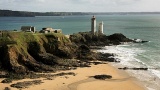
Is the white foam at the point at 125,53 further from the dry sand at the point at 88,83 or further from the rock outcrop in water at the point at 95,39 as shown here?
the dry sand at the point at 88,83

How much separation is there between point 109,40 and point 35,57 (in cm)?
2939

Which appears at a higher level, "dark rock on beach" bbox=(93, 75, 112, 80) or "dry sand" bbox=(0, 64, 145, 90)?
"dark rock on beach" bbox=(93, 75, 112, 80)

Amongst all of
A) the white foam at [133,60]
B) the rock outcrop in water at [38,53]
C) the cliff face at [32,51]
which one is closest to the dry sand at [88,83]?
the white foam at [133,60]

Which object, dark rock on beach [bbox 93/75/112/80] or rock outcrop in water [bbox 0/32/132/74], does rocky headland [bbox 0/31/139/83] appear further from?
dark rock on beach [bbox 93/75/112/80]

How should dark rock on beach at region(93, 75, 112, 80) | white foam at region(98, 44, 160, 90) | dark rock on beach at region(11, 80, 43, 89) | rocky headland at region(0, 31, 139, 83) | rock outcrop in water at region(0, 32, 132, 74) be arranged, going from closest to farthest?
A: dark rock on beach at region(11, 80, 43, 89), dark rock on beach at region(93, 75, 112, 80), rocky headland at region(0, 31, 139, 83), white foam at region(98, 44, 160, 90), rock outcrop in water at region(0, 32, 132, 74)

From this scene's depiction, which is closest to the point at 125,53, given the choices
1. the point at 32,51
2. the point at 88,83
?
the point at 32,51

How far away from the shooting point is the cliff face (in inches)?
1464

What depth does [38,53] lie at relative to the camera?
1634 inches

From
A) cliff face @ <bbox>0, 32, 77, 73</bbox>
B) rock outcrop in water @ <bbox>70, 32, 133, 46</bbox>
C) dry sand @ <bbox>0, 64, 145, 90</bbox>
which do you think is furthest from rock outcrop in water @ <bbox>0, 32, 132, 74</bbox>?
rock outcrop in water @ <bbox>70, 32, 133, 46</bbox>

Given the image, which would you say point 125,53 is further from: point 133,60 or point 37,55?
point 37,55

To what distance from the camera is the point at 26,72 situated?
36.0 m

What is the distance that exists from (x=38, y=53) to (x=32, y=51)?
0.95 meters

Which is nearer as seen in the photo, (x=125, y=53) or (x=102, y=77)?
(x=102, y=77)

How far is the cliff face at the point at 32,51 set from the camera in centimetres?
3719
